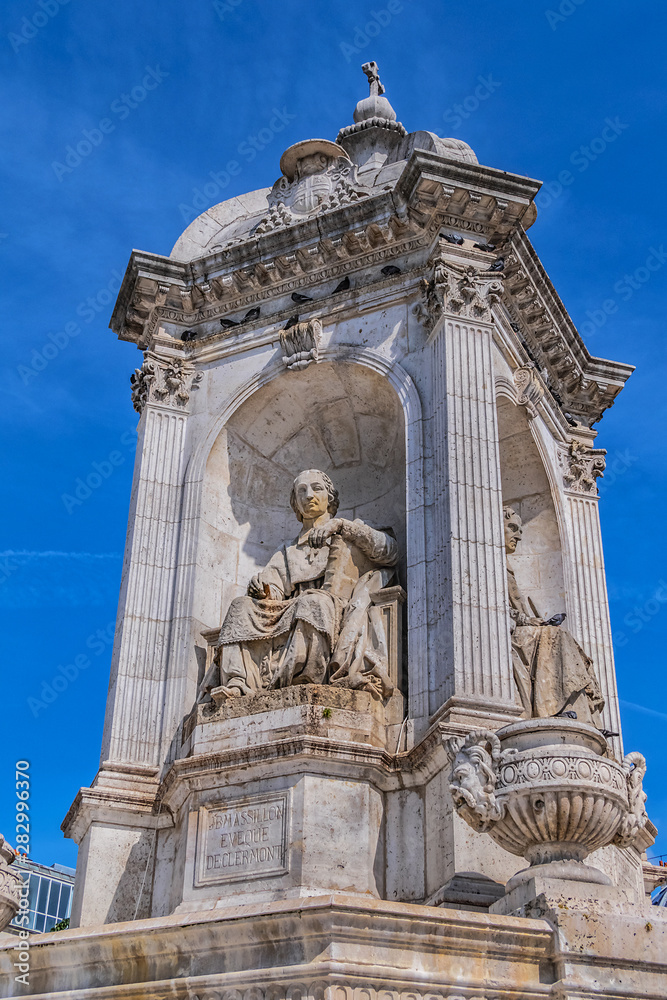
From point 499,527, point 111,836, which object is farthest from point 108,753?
point 499,527

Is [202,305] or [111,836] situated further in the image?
[202,305]

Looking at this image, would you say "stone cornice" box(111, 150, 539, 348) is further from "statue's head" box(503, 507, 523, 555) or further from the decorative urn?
the decorative urn

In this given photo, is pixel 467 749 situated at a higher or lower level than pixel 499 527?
lower

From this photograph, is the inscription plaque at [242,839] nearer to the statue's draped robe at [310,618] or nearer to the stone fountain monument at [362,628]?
the stone fountain monument at [362,628]

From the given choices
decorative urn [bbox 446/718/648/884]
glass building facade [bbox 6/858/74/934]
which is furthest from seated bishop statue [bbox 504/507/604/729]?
glass building facade [bbox 6/858/74/934]

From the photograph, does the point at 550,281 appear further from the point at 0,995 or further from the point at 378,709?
the point at 0,995

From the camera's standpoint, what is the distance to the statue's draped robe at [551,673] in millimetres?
13789

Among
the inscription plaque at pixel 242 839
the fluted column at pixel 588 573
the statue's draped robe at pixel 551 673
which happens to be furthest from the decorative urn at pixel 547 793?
the fluted column at pixel 588 573

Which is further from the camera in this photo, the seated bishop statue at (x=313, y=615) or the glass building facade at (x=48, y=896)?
the glass building facade at (x=48, y=896)

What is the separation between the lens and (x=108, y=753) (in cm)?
1419

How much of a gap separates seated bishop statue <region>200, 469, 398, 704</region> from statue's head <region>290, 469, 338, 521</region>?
1cm

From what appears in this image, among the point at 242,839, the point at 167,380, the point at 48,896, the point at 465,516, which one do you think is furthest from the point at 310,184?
the point at 48,896

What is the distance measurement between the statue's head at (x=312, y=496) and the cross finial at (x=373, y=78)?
7.87 metres

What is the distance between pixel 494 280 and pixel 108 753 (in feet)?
22.8
